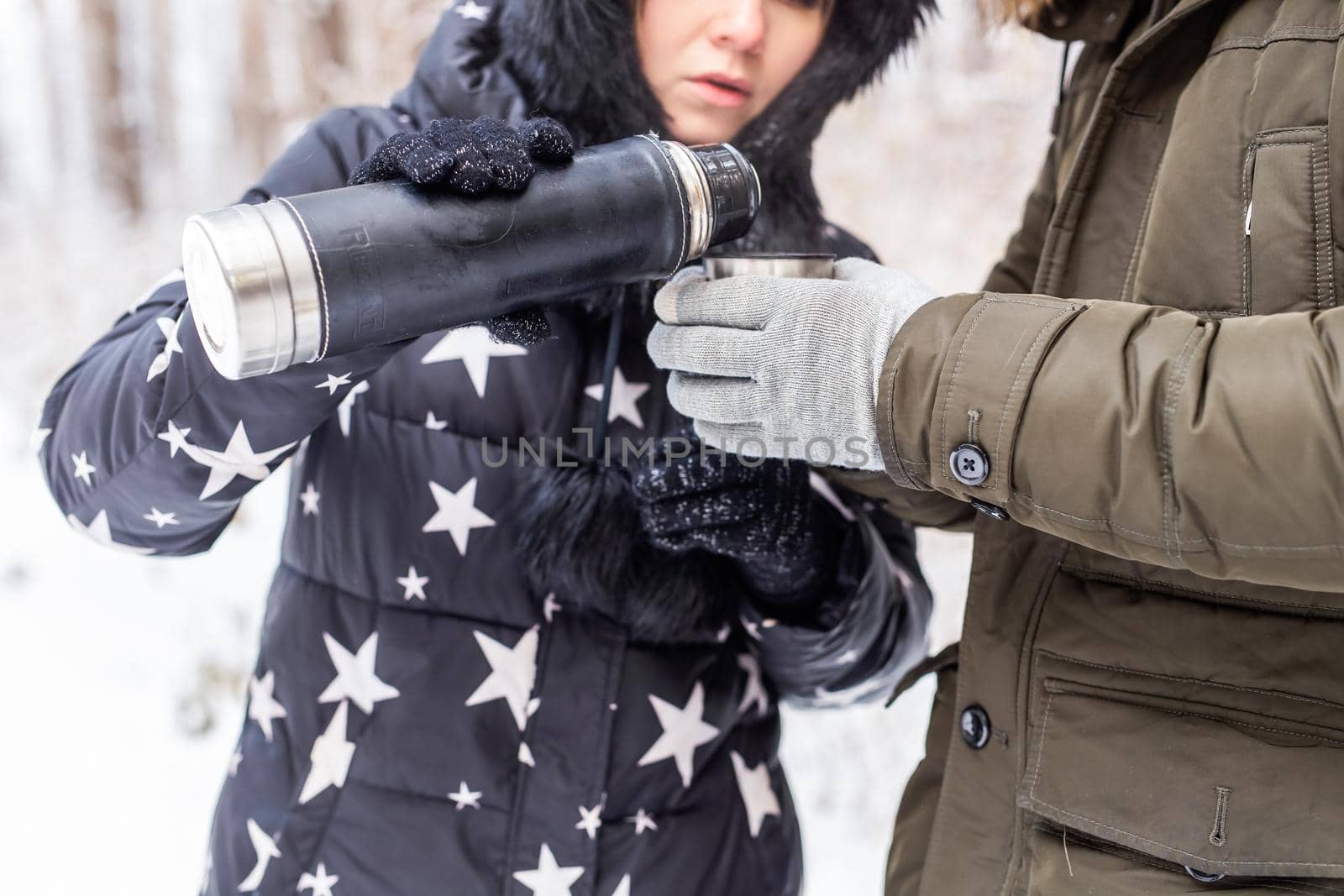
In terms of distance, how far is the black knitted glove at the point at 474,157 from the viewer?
2.08 feet

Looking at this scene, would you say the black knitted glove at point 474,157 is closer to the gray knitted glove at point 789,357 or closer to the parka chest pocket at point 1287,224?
the gray knitted glove at point 789,357

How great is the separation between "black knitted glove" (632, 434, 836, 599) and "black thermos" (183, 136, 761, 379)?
221 millimetres

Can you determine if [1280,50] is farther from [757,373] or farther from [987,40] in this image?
[987,40]

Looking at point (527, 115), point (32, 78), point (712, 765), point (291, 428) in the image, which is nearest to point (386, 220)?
point (291, 428)

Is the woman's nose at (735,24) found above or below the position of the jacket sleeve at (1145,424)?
above

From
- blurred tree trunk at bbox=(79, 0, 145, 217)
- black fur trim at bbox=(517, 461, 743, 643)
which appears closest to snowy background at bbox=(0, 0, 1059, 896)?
blurred tree trunk at bbox=(79, 0, 145, 217)

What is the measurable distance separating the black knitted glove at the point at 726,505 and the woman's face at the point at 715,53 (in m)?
0.36

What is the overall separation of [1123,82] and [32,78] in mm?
1245

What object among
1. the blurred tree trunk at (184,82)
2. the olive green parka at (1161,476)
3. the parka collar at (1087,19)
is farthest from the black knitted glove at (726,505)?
the blurred tree trunk at (184,82)

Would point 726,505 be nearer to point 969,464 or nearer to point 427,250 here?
point 969,464

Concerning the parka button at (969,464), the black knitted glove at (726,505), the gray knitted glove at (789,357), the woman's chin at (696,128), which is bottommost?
the black knitted glove at (726,505)

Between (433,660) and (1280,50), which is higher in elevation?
(1280,50)

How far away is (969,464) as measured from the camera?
0.69 m

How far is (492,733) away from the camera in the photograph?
3.28 ft
